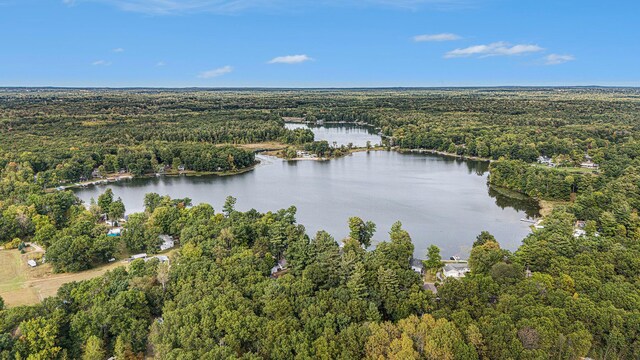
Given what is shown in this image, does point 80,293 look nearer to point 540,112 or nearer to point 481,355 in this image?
point 481,355

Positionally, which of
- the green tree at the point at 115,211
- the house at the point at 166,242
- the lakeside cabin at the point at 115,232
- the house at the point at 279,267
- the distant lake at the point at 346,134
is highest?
the distant lake at the point at 346,134

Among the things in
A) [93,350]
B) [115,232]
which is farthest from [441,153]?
[93,350]

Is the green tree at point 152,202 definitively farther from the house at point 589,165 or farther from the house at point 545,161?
the house at point 589,165

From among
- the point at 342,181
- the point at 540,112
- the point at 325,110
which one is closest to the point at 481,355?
the point at 342,181

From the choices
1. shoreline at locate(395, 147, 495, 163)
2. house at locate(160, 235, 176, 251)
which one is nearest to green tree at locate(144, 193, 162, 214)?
house at locate(160, 235, 176, 251)

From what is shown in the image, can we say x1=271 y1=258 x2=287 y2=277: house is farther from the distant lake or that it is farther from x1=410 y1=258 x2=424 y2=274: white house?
the distant lake

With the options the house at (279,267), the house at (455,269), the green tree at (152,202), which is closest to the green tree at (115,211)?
the green tree at (152,202)

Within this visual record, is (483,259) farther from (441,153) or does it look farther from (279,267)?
(441,153)
